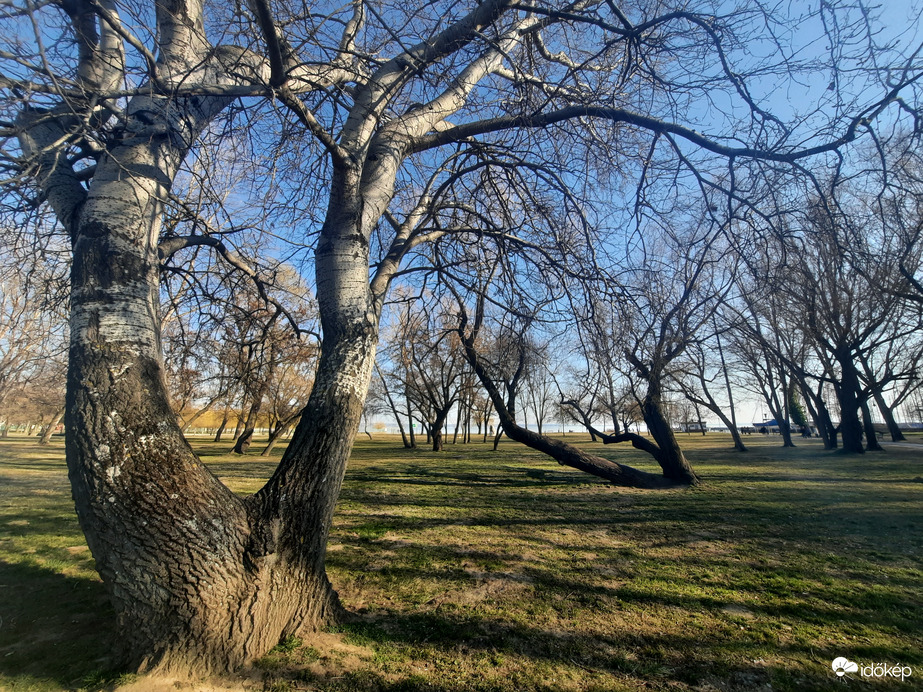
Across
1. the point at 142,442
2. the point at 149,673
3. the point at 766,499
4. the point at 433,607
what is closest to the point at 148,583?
the point at 149,673

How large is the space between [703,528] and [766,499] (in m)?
3.09

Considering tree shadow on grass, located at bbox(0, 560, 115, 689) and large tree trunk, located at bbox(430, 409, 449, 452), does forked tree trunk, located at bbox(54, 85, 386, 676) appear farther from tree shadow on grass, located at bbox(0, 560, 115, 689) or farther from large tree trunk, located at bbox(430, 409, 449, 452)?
large tree trunk, located at bbox(430, 409, 449, 452)

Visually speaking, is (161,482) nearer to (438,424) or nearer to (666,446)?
(666,446)

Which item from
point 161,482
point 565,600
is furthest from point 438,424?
point 161,482

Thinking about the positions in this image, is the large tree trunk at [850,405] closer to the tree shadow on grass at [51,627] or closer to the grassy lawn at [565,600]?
the grassy lawn at [565,600]

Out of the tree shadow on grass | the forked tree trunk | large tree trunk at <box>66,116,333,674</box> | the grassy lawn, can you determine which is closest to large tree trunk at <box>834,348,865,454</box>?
the grassy lawn

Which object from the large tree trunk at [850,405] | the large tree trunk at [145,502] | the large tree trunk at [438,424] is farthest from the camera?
the large tree trunk at [438,424]

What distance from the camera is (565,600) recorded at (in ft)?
10.9

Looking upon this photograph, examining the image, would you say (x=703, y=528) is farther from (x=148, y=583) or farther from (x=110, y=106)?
(x=110, y=106)

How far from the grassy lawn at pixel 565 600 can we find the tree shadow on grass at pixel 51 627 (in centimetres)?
1

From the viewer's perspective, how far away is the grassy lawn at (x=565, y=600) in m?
2.35

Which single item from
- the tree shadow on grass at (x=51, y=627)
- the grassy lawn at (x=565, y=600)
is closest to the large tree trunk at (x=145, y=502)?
the grassy lawn at (x=565, y=600)

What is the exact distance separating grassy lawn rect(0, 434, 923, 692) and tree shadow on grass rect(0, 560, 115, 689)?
15mm

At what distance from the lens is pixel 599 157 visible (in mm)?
3904
